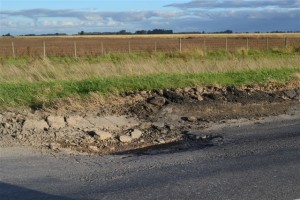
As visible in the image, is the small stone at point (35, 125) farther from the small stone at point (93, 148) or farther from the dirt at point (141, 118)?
the small stone at point (93, 148)

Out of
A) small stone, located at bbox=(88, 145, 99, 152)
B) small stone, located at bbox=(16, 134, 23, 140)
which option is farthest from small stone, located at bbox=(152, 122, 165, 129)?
small stone, located at bbox=(16, 134, 23, 140)

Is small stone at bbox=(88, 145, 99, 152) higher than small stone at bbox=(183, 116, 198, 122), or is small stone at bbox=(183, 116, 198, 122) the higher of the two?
small stone at bbox=(183, 116, 198, 122)

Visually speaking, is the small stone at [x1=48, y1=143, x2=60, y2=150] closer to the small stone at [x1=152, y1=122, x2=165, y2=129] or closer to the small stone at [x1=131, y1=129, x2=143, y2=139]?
the small stone at [x1=131, y1=129, x2=143, y2=139]

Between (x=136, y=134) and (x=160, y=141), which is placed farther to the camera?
(x=136, y=134)

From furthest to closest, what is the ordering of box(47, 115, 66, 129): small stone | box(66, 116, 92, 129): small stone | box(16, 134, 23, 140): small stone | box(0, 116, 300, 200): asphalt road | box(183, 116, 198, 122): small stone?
box(183, 116, 198, 122): small stone
box(66, 116, 92, 129): small stone
box(47, 115, 66, 129): small stone
box(16, 134, 23, 140): small stone
box(0, 116, 300, 200): asphalt road

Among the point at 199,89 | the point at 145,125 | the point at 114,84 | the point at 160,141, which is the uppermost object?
the point at 114,84

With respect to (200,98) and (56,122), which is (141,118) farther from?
(200,98)

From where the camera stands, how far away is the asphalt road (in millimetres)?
5832

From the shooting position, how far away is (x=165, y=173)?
22.2ft

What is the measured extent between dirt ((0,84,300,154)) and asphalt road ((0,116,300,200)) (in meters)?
0.64

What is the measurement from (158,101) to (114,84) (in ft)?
6.20

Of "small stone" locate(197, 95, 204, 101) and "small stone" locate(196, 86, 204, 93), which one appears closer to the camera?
"small stone" locate(197, 95, 204, 101)

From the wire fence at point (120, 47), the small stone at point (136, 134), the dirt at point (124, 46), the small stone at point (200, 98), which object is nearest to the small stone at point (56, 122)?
the small stone at point (136, 134)

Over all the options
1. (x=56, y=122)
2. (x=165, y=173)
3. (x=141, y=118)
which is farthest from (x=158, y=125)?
(x=165, y=173)
